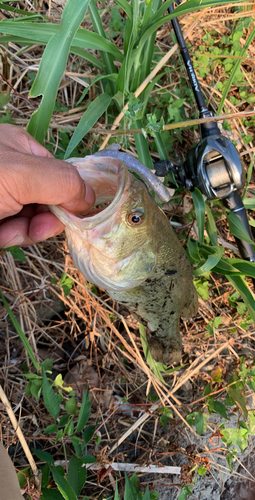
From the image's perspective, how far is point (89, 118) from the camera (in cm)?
201

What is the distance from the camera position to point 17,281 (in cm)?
273

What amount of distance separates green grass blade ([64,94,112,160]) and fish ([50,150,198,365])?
0.37 m

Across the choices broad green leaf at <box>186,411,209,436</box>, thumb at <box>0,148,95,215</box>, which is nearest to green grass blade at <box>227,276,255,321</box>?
broad green leaf at <box>186,411,209,436</box>

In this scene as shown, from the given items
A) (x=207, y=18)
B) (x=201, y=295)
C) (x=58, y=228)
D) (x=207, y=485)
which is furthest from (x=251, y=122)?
(x=207, y=485)

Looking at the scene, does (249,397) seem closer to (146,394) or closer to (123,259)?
(146,394)

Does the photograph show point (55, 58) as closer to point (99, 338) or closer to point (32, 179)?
point (32, 179)

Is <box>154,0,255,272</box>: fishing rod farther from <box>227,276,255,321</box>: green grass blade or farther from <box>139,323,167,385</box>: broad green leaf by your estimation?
<box>139,323,167,385</box>: broad green leaf

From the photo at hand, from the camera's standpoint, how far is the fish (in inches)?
57.1

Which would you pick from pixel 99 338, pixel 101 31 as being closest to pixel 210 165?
pixel 101 31

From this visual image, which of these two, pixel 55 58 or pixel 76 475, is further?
pixel 76 475

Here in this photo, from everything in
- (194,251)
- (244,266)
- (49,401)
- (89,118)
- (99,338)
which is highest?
(89,118)

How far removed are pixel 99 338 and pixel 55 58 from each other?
228cm

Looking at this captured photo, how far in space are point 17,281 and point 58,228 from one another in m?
1.13

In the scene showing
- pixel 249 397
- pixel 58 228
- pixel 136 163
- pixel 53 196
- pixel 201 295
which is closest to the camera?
pixel 53 196
